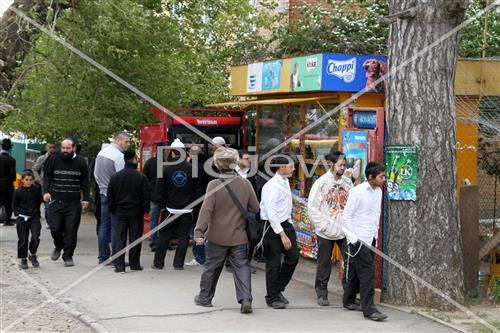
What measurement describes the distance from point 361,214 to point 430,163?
115cm

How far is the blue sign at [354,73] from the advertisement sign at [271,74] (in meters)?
1.76

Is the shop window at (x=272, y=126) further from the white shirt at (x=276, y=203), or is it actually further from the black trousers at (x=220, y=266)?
the black trousers at (x=220, y=266)

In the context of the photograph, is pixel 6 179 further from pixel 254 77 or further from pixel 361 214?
pixel 361 214

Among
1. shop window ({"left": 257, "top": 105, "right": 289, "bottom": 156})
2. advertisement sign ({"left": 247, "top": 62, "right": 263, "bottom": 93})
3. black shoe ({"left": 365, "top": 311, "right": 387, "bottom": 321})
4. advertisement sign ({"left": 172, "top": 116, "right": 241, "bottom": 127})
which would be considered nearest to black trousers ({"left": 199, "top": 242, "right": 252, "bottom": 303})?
black shoe ({"left": 365, "top": 311, "right": 387, "bottom": 321})

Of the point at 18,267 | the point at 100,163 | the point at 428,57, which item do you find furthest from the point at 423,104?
the point at 18,267

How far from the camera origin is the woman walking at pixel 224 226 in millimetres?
9258

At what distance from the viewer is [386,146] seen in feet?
32.6

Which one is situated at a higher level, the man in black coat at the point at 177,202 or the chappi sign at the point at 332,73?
the chappi sign at the point at 332,73

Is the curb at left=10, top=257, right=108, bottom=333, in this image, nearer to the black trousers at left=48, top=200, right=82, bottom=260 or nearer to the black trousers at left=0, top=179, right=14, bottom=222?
the black trousers at left=48, top=200, right=82, bottom=260

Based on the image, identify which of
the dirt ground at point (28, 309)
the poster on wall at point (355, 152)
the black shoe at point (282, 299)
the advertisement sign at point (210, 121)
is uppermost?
the advertisement sign at point (210, 121)

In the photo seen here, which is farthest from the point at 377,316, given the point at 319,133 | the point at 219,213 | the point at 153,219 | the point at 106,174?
the point at 153,219

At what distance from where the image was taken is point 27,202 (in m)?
12.3

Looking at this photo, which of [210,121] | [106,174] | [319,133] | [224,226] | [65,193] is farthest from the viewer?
[210,121]

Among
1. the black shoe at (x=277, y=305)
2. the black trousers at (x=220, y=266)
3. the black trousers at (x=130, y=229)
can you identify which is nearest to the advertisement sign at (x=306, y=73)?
the black trousers at (x=130, y=229)
